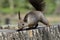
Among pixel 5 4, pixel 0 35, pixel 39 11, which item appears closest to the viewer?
pixel 0 35

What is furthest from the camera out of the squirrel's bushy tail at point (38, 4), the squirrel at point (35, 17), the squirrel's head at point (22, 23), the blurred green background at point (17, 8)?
the blurred green background at point (17, 8)

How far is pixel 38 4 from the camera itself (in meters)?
3.52

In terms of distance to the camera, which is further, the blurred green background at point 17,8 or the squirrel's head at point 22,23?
the blurred green background at point 17,8

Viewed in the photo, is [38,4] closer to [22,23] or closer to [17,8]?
[22,23]

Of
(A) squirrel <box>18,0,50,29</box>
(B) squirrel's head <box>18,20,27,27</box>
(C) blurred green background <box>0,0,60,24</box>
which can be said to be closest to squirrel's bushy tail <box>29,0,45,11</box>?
(A) squirrel <box>18,0,50,29</box>

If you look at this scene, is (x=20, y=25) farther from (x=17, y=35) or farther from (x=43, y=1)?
(x=43, y=1)

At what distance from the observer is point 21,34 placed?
2.94 meters

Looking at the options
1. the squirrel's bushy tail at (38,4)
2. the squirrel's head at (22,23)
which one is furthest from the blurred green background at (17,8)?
the squirrel's head at (22,23)

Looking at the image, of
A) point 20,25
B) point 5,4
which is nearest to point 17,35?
point 20,25

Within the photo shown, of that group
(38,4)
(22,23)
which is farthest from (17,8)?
(22,23)

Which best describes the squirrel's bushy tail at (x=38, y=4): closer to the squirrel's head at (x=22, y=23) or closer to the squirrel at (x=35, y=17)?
the squirrel at (x=35, y=17)

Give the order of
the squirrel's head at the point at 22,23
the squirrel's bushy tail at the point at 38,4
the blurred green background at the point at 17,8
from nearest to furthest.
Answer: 1. the squirrel's head at the point at 22,23
2. the squirrel's bushy tail at the point at 38,4
3. the blurred green background at the point at 17,8

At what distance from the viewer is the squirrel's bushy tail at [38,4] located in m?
3.48

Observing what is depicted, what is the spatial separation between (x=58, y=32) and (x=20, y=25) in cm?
44
